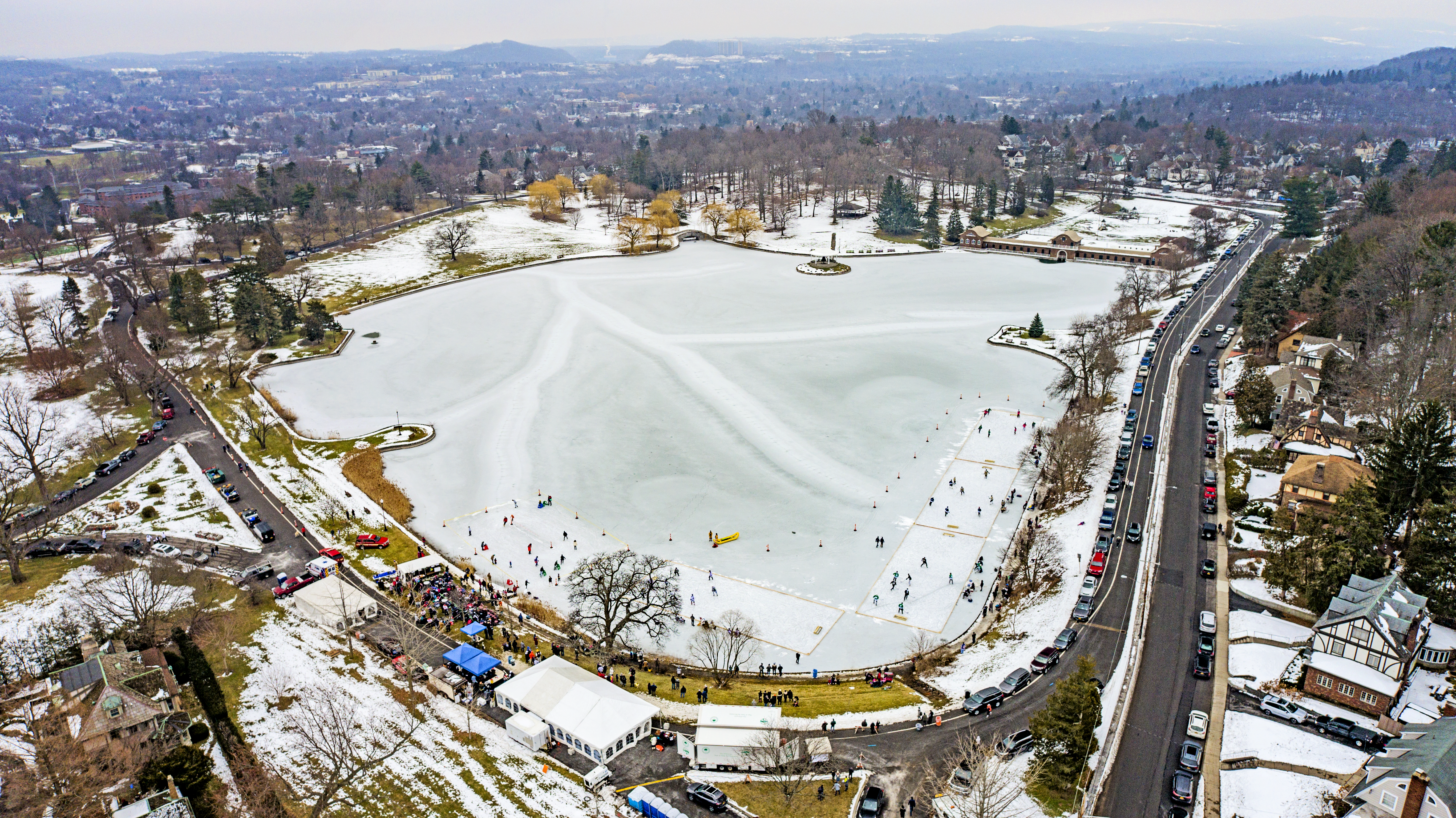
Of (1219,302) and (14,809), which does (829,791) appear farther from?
(1219,302)

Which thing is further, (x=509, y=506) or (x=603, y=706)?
(x=509, y=506)

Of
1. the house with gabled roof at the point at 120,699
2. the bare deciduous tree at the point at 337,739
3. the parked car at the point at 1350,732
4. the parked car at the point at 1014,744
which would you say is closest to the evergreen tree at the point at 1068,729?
the parked car at the point at 1014,744

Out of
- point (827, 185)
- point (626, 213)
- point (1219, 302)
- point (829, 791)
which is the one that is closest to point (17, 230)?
point (626, 213)

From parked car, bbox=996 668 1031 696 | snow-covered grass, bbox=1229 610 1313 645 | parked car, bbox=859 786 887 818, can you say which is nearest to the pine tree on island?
snow-covered grass, bbox=1229 610 1313 645

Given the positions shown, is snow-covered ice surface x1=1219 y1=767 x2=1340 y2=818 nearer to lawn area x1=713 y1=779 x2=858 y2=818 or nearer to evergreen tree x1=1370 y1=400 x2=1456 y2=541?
lawn area x1=713 y1=779 x2=858 y2=818

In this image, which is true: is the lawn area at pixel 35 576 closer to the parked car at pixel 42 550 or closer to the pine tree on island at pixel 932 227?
the parked car at pixel 42 550
